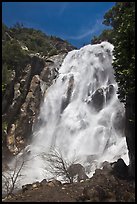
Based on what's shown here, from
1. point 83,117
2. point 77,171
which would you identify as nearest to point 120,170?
point 77,171

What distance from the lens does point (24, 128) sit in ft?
109

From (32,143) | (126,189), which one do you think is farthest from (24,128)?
(126,189)

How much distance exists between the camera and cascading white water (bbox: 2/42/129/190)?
2597 cm

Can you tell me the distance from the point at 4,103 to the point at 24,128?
4000mm

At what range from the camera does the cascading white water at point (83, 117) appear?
85.2 feet

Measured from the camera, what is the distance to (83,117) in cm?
3122

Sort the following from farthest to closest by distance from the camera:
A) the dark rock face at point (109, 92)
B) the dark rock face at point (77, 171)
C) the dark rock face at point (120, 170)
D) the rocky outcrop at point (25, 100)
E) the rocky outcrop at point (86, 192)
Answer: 1. the rocky outcrop at point (25, 100)
2. the dark rock face at point (109, 92)
3. the dark rock face at point (77, 171)
4. the dark rock face at point (120, 170)
5. the rocky outcrop at point (86, 192)

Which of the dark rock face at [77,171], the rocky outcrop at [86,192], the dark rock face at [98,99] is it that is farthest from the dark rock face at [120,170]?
the dark rock face at [98,99]

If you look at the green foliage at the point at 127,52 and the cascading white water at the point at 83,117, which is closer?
the green foliage at the point at 127,52

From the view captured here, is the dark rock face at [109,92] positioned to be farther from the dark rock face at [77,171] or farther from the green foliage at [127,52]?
the green foliage at [127,52]

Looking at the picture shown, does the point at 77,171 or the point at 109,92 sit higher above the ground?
the point at 109,92

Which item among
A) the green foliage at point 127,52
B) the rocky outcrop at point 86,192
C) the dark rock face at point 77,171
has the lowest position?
the rocky outcrop at point 86,192

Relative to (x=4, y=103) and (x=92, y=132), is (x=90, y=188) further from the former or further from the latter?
(x=4, y=103)

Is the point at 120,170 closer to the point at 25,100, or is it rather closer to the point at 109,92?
the point at 109,92
